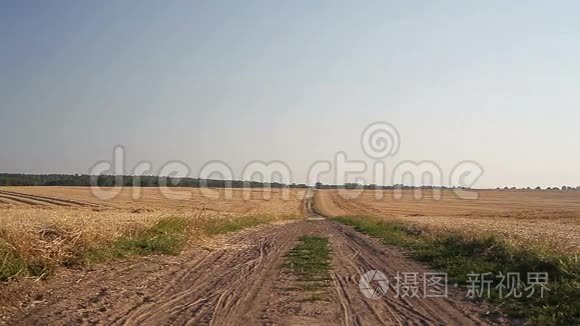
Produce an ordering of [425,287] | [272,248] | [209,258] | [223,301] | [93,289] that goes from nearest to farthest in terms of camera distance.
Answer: [223,301], [93,289], [425,287], [209,258], [272,248]

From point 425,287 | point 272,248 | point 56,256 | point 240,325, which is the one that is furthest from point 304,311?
point 272,248

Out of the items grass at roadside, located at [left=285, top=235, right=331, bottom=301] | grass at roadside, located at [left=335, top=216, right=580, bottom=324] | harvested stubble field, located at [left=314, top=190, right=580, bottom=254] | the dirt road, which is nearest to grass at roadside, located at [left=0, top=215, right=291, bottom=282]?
the dirt road

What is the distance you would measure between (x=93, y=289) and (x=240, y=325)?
403 cm

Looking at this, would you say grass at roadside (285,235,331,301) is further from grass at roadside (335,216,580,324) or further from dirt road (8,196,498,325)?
grass at roadside (335,216,580,324)

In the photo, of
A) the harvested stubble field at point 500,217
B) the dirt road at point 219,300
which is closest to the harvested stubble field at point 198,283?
the dirt road at point 219,300

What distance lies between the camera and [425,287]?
11.5 metres

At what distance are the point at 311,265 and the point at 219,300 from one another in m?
5.32

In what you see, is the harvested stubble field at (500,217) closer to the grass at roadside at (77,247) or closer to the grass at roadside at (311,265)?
the grass at roadside at (311,265)

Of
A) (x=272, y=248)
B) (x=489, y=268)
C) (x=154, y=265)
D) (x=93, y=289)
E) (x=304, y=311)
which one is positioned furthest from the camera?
(x=272, y=248)

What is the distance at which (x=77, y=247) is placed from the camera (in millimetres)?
12758

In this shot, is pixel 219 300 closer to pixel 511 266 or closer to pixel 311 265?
pixel 311 265

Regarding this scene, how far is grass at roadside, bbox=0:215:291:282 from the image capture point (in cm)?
1055

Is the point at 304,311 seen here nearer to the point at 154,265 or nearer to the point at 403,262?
the point at 154,265

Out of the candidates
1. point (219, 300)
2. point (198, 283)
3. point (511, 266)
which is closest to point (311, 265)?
point (198, 283)
